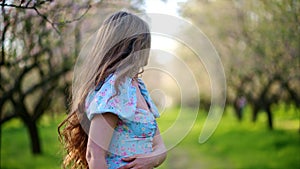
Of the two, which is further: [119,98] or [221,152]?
[221,152]

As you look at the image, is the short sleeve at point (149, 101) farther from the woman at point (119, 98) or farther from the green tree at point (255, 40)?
the green tree at point (255, 40)

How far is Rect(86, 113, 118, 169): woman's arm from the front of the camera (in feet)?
9.27

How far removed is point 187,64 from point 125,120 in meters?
3.19

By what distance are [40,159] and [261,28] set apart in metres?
5.47

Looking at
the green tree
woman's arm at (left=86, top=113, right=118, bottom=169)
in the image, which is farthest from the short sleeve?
the green tree

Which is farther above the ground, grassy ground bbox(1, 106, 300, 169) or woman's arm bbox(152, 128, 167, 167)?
woman's arm bbox(152, 128, 167, 167)

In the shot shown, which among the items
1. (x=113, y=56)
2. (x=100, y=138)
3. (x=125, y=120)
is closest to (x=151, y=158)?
(x=125, y=120)

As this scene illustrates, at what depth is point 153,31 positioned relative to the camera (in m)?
3.58

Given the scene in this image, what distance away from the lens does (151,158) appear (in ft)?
10.1

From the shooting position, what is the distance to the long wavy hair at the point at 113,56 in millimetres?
2982

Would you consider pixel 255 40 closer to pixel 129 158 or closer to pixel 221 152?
pixel 221 152

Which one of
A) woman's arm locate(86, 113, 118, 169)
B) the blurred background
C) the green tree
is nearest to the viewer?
woman's arm locate(86, 113, 118, 169)

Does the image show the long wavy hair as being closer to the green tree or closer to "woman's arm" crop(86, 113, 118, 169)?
"woman's arm" crop(86, 113, 118, 169)

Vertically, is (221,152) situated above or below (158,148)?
below
